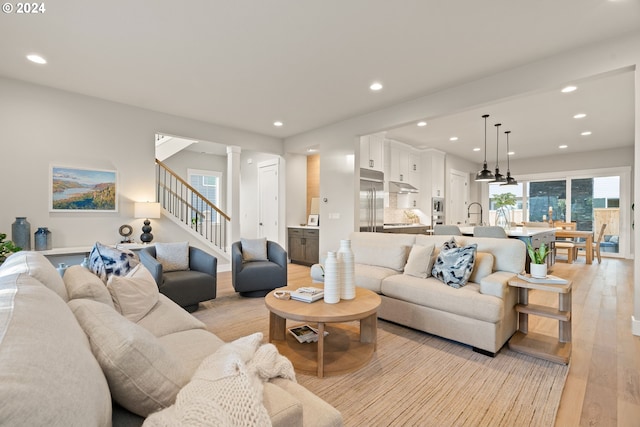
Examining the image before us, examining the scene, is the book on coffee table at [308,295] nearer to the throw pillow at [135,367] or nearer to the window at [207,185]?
the throw pillow at [135,367]

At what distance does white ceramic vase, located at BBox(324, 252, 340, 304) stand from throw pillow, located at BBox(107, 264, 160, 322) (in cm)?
127

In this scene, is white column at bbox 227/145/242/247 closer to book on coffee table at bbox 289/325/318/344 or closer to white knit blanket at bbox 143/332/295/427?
book on coffee table at bbox 289/325/318/344

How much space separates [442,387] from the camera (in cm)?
202

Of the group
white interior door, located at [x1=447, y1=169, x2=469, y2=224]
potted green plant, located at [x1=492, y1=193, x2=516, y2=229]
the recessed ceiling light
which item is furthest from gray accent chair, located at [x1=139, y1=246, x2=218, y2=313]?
potted green plant, located at [x1=492, y1=193, x2=516, y2=229]

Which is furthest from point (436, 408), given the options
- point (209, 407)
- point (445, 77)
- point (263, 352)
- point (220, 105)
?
point (220, 105)

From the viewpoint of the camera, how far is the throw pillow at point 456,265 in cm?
277

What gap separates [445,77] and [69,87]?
16.0ft

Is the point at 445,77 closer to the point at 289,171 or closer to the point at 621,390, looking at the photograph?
the point at 621,390

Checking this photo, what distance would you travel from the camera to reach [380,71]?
3.53 metres

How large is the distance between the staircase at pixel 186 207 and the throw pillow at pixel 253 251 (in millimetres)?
1609

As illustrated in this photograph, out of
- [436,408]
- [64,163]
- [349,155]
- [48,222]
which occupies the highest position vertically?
[349,155]

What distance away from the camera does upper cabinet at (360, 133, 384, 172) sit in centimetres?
580

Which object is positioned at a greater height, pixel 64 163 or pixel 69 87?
pixel 69 87

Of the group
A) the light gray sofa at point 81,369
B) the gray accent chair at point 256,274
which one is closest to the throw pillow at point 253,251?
the gray accent chair at point 256,274
